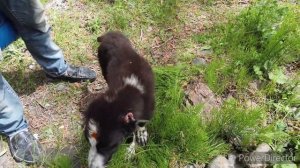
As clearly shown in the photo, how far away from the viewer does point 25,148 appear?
137 inches

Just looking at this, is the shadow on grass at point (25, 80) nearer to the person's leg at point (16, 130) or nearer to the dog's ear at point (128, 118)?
the person's leg at point (16, 130)

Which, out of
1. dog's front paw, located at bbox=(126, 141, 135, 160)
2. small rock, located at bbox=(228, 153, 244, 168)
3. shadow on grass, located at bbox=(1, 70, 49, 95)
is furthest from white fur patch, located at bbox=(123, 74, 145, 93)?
shadow on grass, located at bbox=(1, 70, 49, 95)

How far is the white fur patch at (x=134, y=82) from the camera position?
3.27 m

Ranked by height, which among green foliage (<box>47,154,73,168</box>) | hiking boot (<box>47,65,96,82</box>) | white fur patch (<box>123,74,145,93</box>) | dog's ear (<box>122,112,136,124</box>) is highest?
white fur patch (<box>123,74,145,93</box>)

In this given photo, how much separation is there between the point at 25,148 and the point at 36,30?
39.8 inches

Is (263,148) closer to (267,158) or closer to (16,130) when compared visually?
(267,158)

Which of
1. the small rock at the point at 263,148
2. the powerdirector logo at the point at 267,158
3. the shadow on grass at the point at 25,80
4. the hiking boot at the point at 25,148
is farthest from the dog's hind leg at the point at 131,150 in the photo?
the shadow on grass at the point at 25,80

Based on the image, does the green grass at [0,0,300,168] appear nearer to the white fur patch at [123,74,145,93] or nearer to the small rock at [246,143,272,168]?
the small rock at [246,143,272,168]

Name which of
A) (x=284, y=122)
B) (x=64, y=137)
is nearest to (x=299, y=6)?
(x=284, y=122)

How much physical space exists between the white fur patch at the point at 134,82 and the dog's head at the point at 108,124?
0.18 meters

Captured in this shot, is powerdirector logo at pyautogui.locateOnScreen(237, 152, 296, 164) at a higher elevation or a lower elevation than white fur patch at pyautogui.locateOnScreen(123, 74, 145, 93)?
lower

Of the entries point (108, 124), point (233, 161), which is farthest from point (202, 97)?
point (108, 124)

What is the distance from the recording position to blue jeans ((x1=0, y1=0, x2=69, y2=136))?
3.17 m

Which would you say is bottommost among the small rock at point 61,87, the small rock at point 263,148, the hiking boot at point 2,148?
the hiking boot at point 2,148
